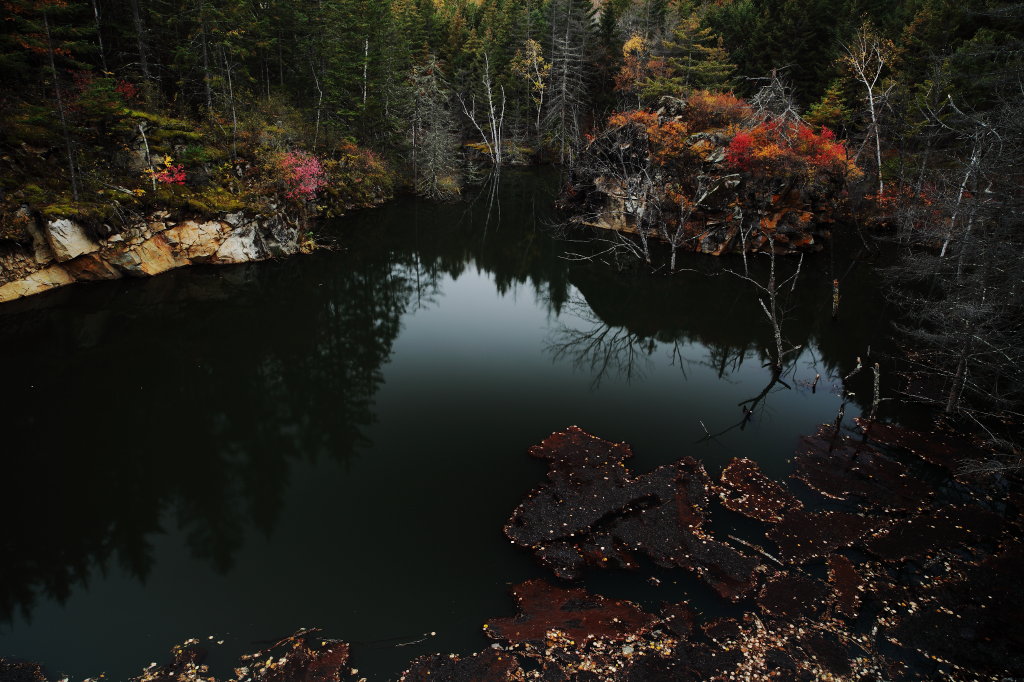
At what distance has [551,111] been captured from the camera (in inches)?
2030

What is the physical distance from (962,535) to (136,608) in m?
14.9

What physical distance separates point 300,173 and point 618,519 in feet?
84.8

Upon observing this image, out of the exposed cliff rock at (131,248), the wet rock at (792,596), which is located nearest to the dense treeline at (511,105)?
the exposed cliff rock at (131,248)

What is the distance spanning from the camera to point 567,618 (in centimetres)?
804

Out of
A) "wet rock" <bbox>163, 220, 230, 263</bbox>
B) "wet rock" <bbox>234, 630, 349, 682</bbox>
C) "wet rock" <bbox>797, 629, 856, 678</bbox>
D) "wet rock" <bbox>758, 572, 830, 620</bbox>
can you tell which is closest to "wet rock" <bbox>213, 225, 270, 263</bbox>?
"wet rock" <bbox>163, 220, 230, 263</bbox>

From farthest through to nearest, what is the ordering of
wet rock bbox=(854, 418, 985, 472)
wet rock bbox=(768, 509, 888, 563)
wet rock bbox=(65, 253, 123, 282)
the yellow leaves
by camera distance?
the yellow leaves, wet rock bbox=(65, 253, 123, 282), wet rock bbox=(854, 418, 985, 472), wet rock bbox=(768, 509, 888, 563)

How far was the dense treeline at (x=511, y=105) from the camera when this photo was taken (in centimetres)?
1473

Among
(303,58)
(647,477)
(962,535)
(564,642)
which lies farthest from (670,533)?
(303,58)

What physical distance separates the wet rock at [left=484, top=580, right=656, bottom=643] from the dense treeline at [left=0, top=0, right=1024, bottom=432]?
370 inches

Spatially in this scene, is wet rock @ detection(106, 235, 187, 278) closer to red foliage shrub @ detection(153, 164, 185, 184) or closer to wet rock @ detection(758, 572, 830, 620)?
red foliage shrub @ detection(153, 164, 185, 184)

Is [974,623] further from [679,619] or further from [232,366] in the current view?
[232,366]

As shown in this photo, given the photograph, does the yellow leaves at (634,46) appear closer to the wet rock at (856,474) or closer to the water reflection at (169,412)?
the water reflection at (169,412)

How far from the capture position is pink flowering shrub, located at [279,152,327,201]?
27.1m

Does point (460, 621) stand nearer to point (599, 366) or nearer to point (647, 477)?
point (647, 477)
